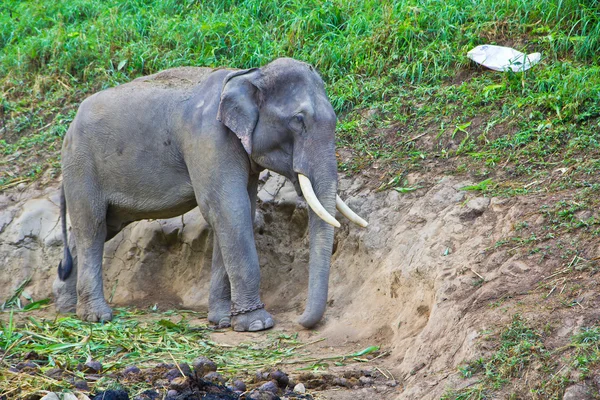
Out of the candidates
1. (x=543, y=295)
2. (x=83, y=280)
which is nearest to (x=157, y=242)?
(x=83, y=280)

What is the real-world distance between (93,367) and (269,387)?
3.78 feet

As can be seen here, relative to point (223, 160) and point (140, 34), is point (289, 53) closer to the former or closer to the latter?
point (140, 34)

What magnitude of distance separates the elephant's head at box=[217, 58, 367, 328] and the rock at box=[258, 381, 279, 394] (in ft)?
4.58

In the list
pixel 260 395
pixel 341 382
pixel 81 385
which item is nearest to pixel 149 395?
pixel 81 385

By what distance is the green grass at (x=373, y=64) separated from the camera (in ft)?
25.1

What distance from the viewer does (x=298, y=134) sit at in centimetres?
661

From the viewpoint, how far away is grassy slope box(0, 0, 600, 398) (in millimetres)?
7250

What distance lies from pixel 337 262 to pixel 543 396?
3048 millimetres

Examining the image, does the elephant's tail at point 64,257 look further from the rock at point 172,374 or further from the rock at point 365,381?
the rock at point 365,381

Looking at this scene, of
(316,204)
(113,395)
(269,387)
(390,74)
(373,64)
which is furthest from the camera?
(373,64)

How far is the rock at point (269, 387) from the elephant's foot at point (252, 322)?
1.65 meters

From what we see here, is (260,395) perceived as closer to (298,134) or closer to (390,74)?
(298,134)

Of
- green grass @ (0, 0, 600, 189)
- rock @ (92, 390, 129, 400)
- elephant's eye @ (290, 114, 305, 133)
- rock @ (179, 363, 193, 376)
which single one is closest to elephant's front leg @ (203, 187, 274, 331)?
elephant's eye @ (290, 114, 305, 133)

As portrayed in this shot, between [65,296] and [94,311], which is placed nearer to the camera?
[94,311]
